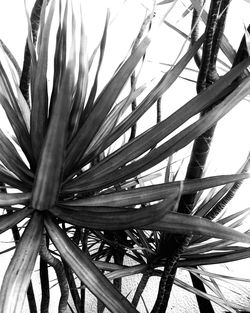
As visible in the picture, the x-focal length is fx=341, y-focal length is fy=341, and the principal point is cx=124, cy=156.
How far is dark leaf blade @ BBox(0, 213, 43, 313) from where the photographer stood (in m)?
0.40

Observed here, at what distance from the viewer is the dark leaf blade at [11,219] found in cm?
51

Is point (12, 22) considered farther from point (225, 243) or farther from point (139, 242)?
point (225, 243)

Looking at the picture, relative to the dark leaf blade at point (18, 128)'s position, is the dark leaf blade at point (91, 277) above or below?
below

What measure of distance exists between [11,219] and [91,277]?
0.51 ft

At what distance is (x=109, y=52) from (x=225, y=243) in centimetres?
130

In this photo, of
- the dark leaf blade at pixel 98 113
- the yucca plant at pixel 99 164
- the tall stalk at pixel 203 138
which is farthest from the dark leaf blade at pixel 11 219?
the tall stalk at pixel 203 138

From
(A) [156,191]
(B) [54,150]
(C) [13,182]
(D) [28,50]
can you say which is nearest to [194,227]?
(A) [156,191]

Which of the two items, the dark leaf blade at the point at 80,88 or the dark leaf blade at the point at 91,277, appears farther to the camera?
the dark leaf blade at the point at 80,88

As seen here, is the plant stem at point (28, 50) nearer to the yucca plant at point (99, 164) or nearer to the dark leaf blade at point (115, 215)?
the yucca plant at point (99, 164)

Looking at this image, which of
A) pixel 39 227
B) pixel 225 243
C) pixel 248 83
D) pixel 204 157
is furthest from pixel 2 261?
pixel 248 83

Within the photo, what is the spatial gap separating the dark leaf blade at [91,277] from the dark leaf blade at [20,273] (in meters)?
0.04

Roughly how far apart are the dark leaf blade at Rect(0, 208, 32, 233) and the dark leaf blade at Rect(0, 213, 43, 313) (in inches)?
1.0

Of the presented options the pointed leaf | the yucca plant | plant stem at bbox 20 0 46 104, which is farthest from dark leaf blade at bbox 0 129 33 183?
plant stem at bbox 20 0 46 104

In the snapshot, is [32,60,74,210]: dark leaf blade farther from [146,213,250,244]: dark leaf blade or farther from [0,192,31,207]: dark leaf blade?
[146,213,250,244]: dark leaf blade
